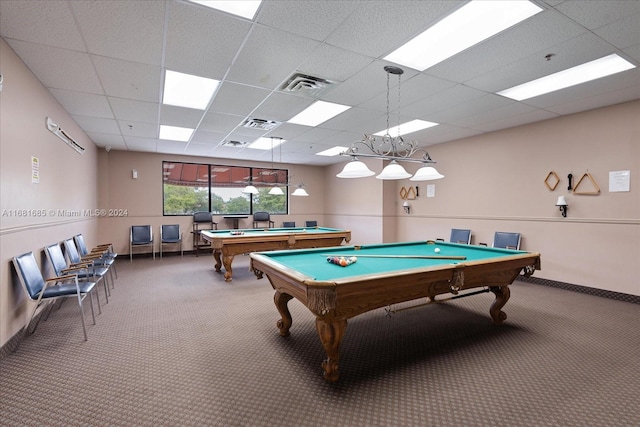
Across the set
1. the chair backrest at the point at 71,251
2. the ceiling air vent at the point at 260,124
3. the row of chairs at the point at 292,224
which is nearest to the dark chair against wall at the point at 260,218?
the row of chairs at the point at 292,224

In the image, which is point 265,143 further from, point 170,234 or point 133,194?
point 133,194

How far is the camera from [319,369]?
2.35 meters

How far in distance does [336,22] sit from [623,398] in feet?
10.8

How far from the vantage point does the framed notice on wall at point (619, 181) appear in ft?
13.2

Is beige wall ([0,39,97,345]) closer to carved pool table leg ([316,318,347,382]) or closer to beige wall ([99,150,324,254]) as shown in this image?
carved pool table leg ([316,318,347,382])

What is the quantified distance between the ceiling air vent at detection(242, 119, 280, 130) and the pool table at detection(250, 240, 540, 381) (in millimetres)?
2614

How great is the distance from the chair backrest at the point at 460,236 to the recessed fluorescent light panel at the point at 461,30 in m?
3.78

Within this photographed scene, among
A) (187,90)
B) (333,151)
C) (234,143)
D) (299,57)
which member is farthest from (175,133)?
(299,57)

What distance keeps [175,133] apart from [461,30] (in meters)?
5.07

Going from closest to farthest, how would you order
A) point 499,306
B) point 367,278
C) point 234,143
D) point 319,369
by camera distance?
point 367,278 → point 319,369 → point 499,306 → point 234,143

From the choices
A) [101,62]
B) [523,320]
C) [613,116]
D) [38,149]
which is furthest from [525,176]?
[38,149]

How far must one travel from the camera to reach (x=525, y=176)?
509 centimetres

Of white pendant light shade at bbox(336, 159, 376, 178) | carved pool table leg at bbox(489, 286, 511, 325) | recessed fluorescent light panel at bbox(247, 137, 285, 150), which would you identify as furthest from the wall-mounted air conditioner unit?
carved pool table leg at bbox(489, 286, 511, 325)

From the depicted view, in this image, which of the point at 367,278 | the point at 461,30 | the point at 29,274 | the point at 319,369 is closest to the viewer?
the point at 367,278
